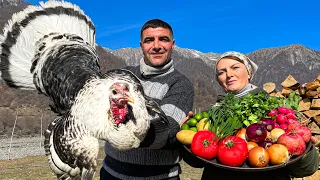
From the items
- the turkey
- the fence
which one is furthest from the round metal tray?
the fence

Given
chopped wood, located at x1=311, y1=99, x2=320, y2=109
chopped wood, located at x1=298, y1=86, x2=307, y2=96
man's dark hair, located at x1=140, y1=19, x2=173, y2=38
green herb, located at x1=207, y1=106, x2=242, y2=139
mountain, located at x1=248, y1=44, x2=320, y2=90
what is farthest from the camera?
mountain, located at x1=248, y1=44, x2=320, y2=90

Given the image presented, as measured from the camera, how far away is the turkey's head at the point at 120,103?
2.62 metres

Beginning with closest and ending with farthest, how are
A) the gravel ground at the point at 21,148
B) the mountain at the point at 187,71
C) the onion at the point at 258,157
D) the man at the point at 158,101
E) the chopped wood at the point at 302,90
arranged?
the onion at the point at 258,157 < the man at the point at 158,101 < the chopped wood at the point at 302,90 < the gravel ground at the point at 21,148 < the mountain at the point at 187,71

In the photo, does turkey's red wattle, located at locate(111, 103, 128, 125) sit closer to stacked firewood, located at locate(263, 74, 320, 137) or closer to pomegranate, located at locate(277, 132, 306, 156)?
pomegranate, located at locate(277, 132, 306, 156)

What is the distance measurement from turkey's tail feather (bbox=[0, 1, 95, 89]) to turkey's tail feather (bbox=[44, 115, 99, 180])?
5.31 ft

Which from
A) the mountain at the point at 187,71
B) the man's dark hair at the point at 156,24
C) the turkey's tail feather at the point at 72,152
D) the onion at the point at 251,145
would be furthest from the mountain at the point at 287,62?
the turkey's tail feather at the point at 72,152

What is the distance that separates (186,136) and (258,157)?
0.57 m

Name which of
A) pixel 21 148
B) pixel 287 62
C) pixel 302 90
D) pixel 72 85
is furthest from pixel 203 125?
pixel 287 62

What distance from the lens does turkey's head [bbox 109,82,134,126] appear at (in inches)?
103

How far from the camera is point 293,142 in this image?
2695 mm

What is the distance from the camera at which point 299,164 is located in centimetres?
295

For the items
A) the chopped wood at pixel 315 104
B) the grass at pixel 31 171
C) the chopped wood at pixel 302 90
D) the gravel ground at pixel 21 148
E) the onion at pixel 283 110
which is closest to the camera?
the onion at pixel 283 110

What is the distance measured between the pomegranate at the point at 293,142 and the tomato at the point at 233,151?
0.29 meters

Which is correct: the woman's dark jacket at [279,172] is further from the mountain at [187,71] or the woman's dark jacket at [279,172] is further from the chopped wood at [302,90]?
the mountain at [187,71]
